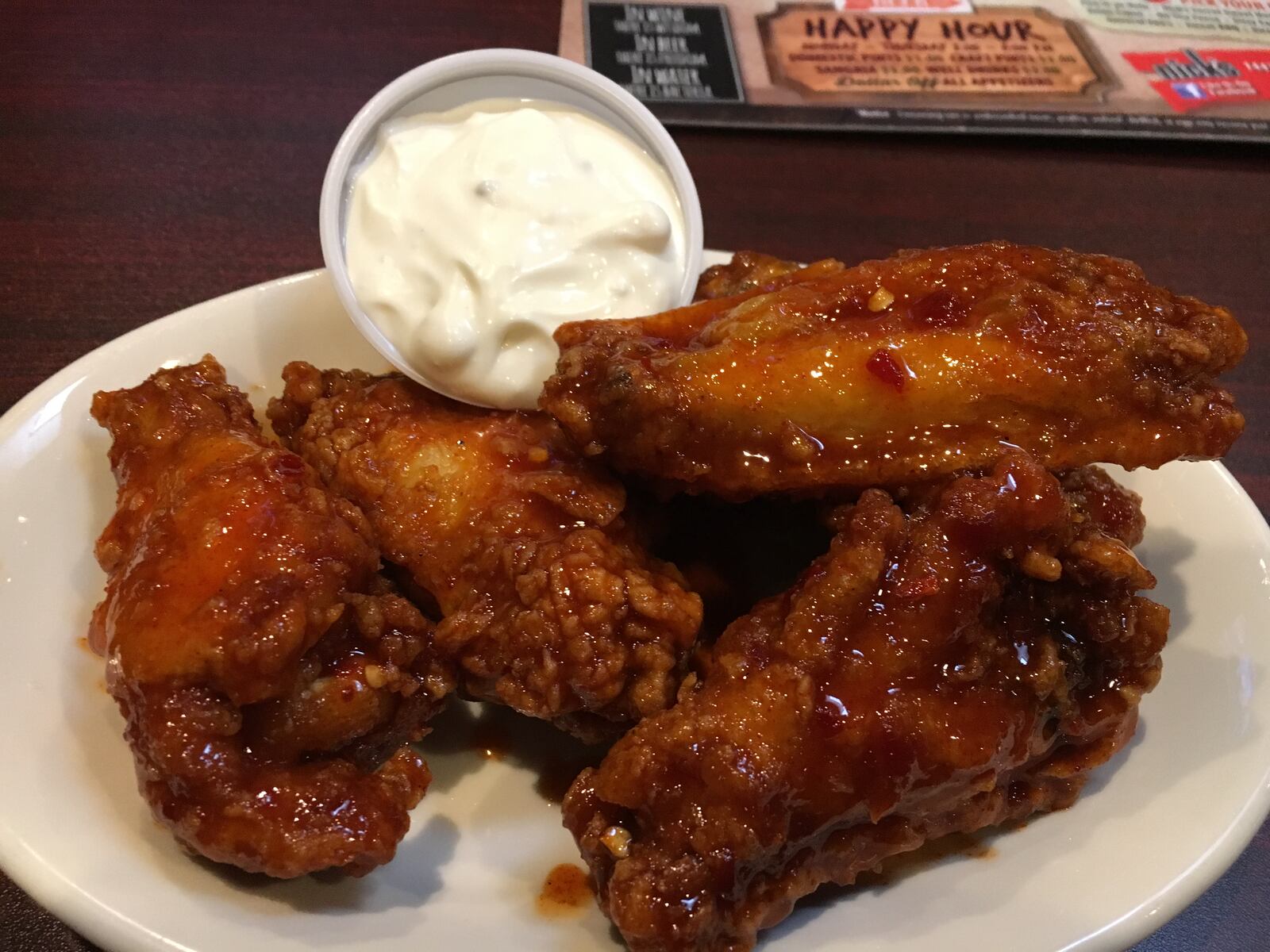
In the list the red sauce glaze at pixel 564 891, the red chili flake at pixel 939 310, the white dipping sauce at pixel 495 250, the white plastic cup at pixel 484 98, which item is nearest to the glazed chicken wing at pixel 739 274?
the white plastic cup at pixel 484 98

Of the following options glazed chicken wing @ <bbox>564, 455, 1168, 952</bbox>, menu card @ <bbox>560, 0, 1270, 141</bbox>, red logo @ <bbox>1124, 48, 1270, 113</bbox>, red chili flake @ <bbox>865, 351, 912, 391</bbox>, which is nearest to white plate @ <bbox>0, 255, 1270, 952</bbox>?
glazed chicken wing @ <bbox>564, 455, 1168, 952</bbox>

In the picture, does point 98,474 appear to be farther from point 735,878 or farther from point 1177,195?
point 1177,195

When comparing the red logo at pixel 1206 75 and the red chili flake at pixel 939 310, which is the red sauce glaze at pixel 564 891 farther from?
the red logo at pixel 1206 75

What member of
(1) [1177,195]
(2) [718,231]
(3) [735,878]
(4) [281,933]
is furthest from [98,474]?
(1) [1177,195]

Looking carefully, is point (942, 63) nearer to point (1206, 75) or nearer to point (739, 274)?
point (1206, 75)

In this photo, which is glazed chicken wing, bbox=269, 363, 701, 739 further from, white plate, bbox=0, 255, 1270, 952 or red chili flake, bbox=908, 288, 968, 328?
red chili flake, bbox=908, 288, 968, 328
